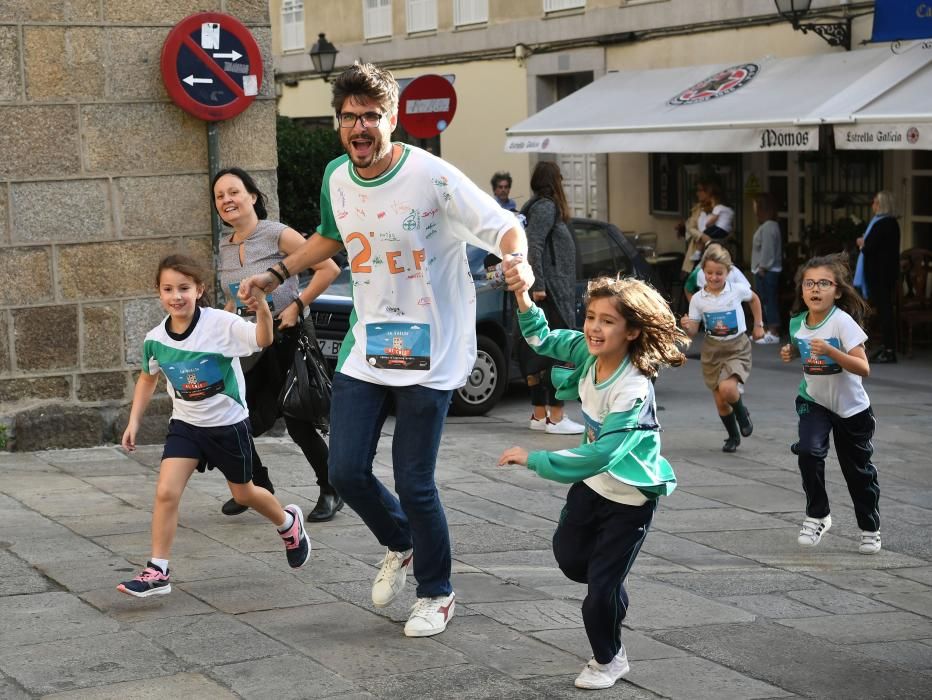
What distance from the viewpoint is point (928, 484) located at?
880 cm

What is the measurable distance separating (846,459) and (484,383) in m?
4.55

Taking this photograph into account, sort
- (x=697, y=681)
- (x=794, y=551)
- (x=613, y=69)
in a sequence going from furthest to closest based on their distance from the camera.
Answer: (x=613, y=69) → (x=794, y=551) → (x=697, y=681)

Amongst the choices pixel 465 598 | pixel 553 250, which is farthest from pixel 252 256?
pixel 553 250

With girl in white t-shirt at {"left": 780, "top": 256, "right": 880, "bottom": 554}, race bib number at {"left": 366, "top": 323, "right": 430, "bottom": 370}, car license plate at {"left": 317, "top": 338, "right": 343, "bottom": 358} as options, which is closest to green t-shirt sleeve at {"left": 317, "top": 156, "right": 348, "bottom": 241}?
race bib number at {"left": 366, "top": 323, "right": 430, "bottom": 370}

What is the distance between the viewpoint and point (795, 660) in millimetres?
5207

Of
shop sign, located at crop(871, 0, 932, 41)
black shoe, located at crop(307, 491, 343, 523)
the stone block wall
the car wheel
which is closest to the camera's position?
black shoe, located at crop(307, 491, 343, 523)

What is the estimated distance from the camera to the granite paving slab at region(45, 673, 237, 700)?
468 centimetres

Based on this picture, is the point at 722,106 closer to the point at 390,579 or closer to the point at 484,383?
the point at 484,383

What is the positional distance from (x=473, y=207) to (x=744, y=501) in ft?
11.9

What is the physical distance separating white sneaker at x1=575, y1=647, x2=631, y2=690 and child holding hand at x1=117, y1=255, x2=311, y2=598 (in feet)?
5.67

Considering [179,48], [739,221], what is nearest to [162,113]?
[179,48]

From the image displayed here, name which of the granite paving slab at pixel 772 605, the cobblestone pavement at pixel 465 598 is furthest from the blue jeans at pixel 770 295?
the granite paving slab at pixel 772 605

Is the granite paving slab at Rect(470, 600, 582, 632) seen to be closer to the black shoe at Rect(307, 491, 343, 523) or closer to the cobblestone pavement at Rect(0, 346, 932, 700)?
the cobblestone pavement at Rect(0, 346, 932, 700)

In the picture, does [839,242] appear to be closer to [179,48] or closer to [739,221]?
[739,221]
